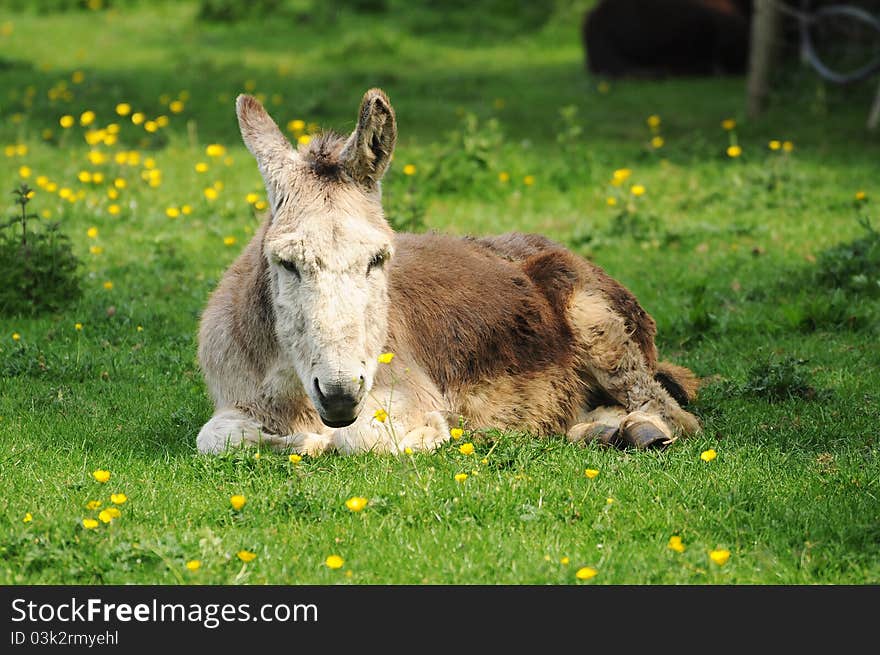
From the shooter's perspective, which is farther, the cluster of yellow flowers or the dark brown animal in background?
the dark brown animal in background

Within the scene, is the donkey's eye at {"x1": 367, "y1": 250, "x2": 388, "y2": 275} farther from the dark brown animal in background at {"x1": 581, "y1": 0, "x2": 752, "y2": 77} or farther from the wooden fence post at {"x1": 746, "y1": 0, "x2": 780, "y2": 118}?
the dark brown animal in background at {"x1": 581, "y1": 0, "x2": 752, "y2": 77}

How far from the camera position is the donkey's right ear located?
19.3 ft

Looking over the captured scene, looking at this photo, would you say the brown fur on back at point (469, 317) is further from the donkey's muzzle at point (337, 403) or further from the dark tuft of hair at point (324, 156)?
the donkey's muzzle at point (337, 403)

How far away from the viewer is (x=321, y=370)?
530cm

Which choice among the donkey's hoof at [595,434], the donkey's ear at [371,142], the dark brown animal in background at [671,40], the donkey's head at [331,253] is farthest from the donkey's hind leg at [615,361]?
the dark brown animal in background at [671,40]

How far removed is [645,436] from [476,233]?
15.4 feet

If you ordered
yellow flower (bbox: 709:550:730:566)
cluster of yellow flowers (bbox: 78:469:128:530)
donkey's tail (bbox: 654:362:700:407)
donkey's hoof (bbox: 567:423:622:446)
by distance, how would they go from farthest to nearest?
donkey's tail (bbox: 654:362:700:407) → donkey's hoof (bbox: 567:423:622:446) → cluster of yellow flowers (bbox: 78:469:128:530) → yellow flower (bbox: 709:550:730:566)

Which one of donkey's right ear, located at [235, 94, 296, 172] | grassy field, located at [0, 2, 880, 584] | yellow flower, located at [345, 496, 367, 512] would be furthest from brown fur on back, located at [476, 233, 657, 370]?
yellow flower, located at [345, 496, 367, 512]

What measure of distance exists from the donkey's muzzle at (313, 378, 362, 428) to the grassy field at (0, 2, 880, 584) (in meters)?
0.35

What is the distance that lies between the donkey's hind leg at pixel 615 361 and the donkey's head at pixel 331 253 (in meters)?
1.66

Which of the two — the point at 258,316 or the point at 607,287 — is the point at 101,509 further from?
the point at 607,287

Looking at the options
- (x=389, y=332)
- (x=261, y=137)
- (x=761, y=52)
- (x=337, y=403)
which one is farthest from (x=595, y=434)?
(x=761, y=52)
